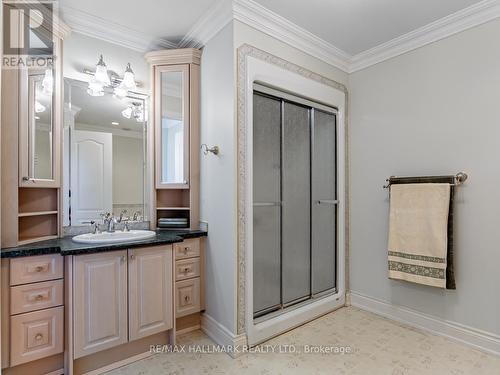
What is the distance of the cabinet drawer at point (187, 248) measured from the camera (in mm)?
2277

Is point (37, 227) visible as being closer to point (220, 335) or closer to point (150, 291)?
point (150, 291)

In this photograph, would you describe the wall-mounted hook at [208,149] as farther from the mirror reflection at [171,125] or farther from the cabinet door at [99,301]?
the cabinet door at [99,301]

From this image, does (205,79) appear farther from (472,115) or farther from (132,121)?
(472,115)

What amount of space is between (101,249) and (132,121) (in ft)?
4.12

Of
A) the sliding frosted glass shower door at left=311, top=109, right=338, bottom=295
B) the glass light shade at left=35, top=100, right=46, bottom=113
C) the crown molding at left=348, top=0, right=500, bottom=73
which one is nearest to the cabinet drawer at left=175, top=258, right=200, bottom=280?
the sliding frosted glass shower door at left=311, top=109, right=338, bottom=295

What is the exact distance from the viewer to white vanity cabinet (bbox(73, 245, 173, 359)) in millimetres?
1763

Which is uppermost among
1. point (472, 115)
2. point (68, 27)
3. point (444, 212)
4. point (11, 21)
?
point (68, 27)

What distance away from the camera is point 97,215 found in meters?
2.33

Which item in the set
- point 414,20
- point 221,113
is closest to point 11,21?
point 221,113

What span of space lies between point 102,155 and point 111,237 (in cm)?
76

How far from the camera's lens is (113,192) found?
2432 millimetres

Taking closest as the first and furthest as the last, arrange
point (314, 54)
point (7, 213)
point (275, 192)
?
point (7, 213)
point (275, 192)
point (314, 54)

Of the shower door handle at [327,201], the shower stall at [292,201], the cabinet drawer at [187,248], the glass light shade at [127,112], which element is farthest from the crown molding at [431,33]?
the cabinet drawer at [187,248]

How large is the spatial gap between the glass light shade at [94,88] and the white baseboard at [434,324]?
3.15 meters
